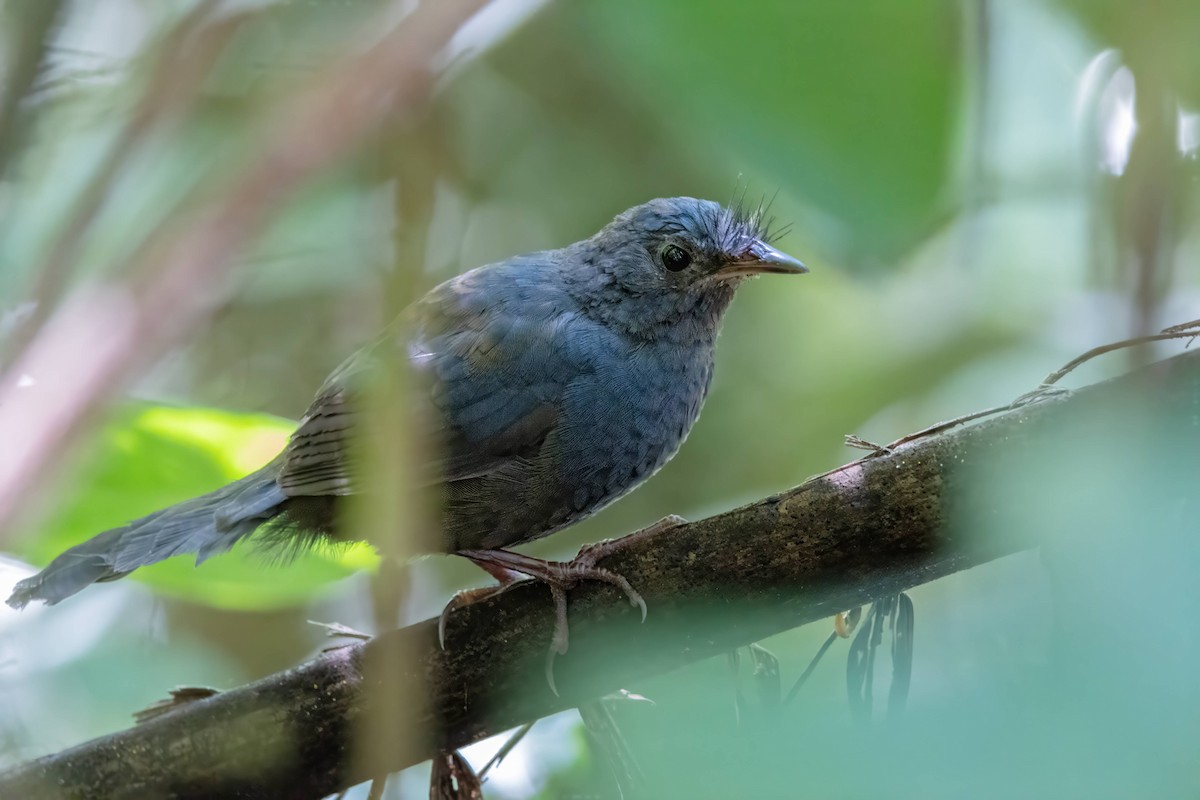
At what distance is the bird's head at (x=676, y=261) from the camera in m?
3.46

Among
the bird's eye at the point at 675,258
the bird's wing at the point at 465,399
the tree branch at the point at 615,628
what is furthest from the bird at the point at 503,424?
the tree branch at the point at 615,628

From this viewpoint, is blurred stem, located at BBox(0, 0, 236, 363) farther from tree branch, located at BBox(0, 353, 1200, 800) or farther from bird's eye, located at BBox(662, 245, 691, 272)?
bird's eye, located at BBox(662, 245, 691, 272)

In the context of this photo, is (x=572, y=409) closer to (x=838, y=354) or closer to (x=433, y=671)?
(x=433, y=671)

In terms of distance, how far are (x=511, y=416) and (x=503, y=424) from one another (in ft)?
0.10

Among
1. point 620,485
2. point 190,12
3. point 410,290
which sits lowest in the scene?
point 410,290

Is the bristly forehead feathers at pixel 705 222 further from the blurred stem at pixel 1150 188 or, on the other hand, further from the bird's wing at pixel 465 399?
the blurred stem at pixel 1150 188

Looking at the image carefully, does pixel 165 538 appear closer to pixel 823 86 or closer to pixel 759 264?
pixel 759 264

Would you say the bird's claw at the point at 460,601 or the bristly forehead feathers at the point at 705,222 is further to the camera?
the bristly forehead feathers at the point at 705,222

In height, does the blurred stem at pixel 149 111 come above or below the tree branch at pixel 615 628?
above

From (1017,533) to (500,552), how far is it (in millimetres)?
1894

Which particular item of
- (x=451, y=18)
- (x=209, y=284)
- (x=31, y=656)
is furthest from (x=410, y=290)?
(x=31, y=656)

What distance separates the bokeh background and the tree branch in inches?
5.2

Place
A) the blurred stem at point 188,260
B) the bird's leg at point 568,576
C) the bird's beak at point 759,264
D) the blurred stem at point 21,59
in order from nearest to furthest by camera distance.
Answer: the blurred stem at point 21,59, the blurred stem at point 188,260, the bird's leg at point 568,576, the bird's beak at point 759,264

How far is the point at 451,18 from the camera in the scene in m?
1.67
